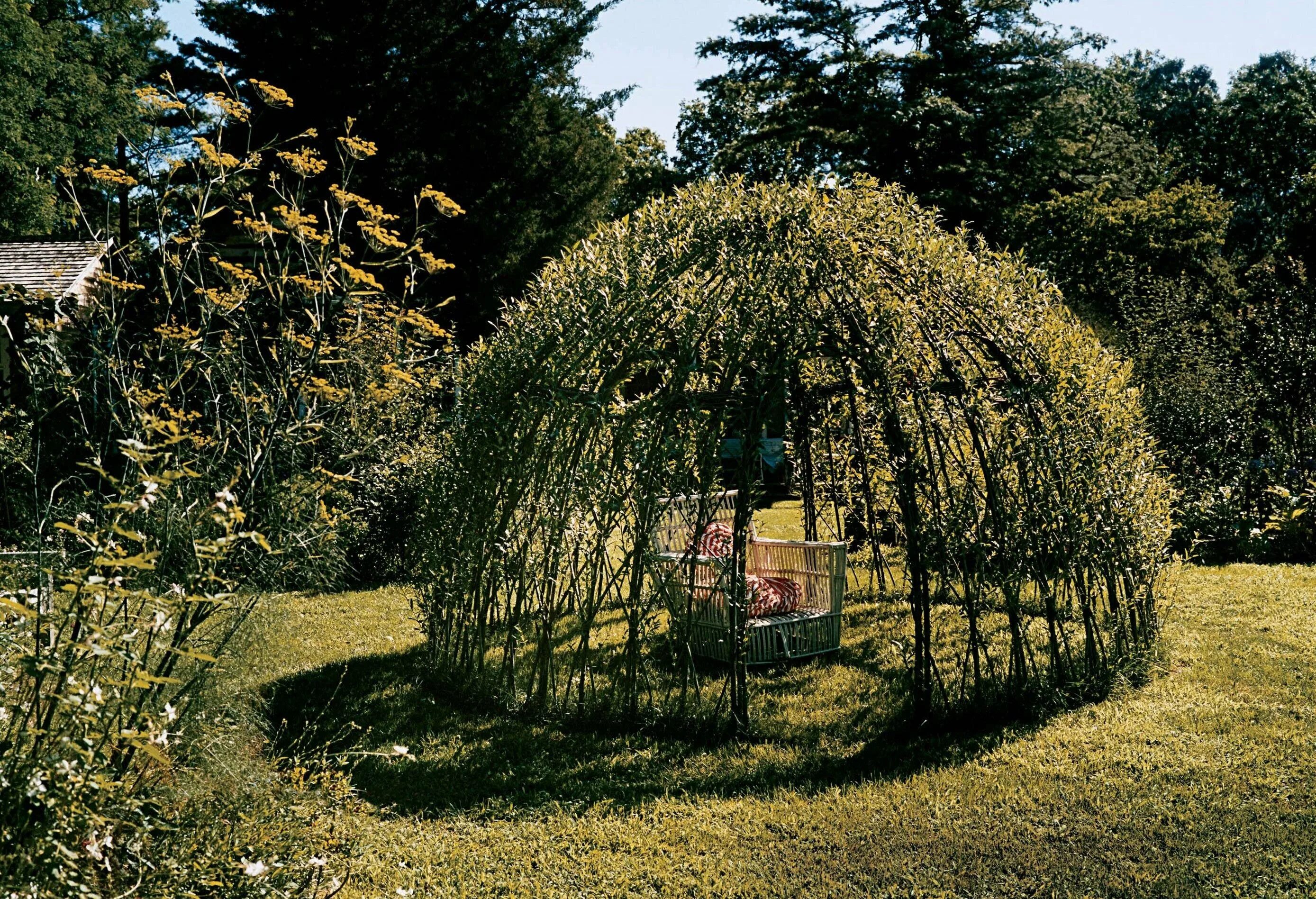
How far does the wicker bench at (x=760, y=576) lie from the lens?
635cm

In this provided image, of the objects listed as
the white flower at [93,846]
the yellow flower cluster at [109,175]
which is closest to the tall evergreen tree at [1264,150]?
the yellow flower cluster at [109,175]

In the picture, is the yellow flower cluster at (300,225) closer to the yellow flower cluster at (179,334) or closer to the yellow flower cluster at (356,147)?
the yellow flower cluster at (356,147)

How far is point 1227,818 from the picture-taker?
490cm

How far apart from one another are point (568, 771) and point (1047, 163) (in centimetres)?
2228

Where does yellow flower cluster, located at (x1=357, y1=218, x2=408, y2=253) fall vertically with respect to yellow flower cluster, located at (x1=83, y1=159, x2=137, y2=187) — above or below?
below

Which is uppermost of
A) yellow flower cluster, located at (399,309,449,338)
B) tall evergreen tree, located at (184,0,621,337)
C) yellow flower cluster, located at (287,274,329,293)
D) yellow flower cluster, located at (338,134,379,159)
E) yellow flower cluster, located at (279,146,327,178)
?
tall evergreen tree, located at (184,0,621,337)

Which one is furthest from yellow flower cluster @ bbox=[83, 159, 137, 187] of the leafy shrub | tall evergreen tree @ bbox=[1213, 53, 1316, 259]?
tall evergreen tree @ bbox=[1213, 53, 1316, 259]

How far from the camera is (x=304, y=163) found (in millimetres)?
5273

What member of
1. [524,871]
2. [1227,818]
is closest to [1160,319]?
[1227,818]

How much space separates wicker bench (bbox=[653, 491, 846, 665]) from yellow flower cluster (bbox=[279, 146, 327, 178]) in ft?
8.94

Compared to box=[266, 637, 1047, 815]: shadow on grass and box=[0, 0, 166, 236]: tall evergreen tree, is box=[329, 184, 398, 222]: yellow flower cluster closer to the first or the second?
box=[266, 637, 1047, 815]: shadow on grass

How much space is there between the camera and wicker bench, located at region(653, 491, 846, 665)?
6348 millimetres

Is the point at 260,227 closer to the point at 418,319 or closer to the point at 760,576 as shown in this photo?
the point at 418,319

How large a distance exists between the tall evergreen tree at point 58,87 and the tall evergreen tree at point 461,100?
6.09 metres
